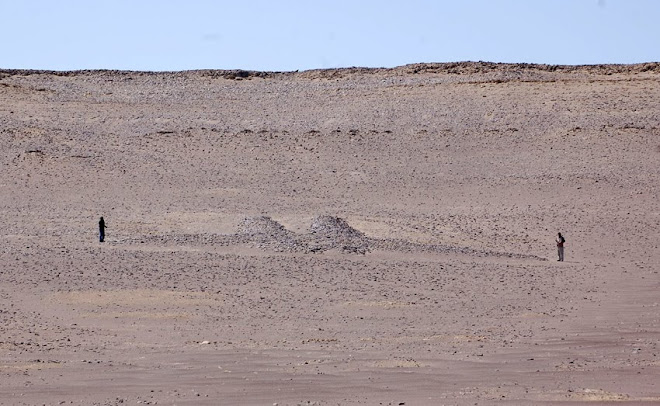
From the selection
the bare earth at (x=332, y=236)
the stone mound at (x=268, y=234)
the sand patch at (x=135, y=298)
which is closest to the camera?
the bare earth at (x=332, y=236)

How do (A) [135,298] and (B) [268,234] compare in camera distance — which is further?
(B) [268,234]

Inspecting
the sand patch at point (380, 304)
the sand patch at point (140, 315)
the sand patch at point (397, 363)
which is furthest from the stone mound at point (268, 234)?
the sand patch at point (397, 363)

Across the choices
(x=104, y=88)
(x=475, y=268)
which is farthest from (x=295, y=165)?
(x=475, y=268)

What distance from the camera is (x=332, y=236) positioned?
26.8 m

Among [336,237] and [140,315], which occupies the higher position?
[336,237]

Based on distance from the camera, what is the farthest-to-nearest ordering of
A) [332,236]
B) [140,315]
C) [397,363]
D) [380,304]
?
[332,236] → [380,304] → [140,315] → [397,363]

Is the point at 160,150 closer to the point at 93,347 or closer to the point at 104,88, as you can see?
the point at 104,88

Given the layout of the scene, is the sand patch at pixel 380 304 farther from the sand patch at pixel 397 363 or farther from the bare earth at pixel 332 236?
the sand patch at pixel 397 363

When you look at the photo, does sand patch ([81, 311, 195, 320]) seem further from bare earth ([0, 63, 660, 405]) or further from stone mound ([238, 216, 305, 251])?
stone mound ([238, 216, 305, 251])

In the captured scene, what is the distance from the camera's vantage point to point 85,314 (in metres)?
18.4

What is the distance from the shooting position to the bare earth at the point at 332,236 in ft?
46.1

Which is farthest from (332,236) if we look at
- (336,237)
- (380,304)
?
(380,304)

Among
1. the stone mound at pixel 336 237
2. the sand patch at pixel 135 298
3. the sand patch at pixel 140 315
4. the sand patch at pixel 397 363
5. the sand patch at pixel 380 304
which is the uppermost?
the stone mound at pixel 336 237

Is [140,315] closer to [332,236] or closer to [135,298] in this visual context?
[135,298]
